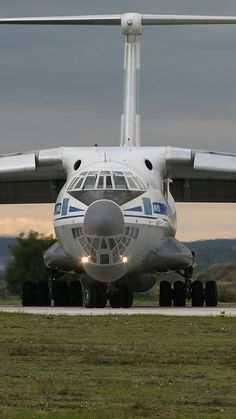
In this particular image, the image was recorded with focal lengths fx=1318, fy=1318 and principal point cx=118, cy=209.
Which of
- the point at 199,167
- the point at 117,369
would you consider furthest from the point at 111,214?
the point at 117,369

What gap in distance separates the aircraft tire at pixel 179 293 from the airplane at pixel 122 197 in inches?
1.1

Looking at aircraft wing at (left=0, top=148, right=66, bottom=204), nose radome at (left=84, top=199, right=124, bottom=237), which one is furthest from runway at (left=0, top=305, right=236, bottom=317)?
aircraft wing at (left=0, top=148, right=66, bottom=204)

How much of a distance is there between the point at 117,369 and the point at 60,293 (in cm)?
2093

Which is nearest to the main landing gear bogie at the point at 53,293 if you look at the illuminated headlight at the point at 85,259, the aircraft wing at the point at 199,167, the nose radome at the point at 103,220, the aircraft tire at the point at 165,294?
the aircraft tire at the point at 165,294

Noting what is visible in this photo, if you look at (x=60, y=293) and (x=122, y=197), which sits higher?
(x=122, y=197)

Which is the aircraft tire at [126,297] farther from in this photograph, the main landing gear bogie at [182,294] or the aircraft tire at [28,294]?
the aircraft tire at [28,294]

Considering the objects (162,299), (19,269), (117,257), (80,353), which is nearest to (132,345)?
(80,353)

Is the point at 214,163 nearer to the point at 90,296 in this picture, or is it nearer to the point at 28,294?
the point at 90,296

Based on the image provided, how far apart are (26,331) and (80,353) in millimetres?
3700

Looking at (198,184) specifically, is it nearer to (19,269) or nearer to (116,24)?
(116,24)

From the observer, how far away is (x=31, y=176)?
3628cm

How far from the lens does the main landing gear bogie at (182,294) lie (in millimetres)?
35906

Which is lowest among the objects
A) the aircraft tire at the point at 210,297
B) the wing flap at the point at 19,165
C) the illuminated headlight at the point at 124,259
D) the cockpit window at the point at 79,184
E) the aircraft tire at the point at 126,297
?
the aircraft tire at the point at 210,297

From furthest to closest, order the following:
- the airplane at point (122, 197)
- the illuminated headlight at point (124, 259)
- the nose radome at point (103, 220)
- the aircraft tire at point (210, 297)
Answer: the aircraft tire at point (210, 297) → the illuminated headlight at point (124, 259) → the airplane at point (122, 197) → the nose radome at point (103, 220)
